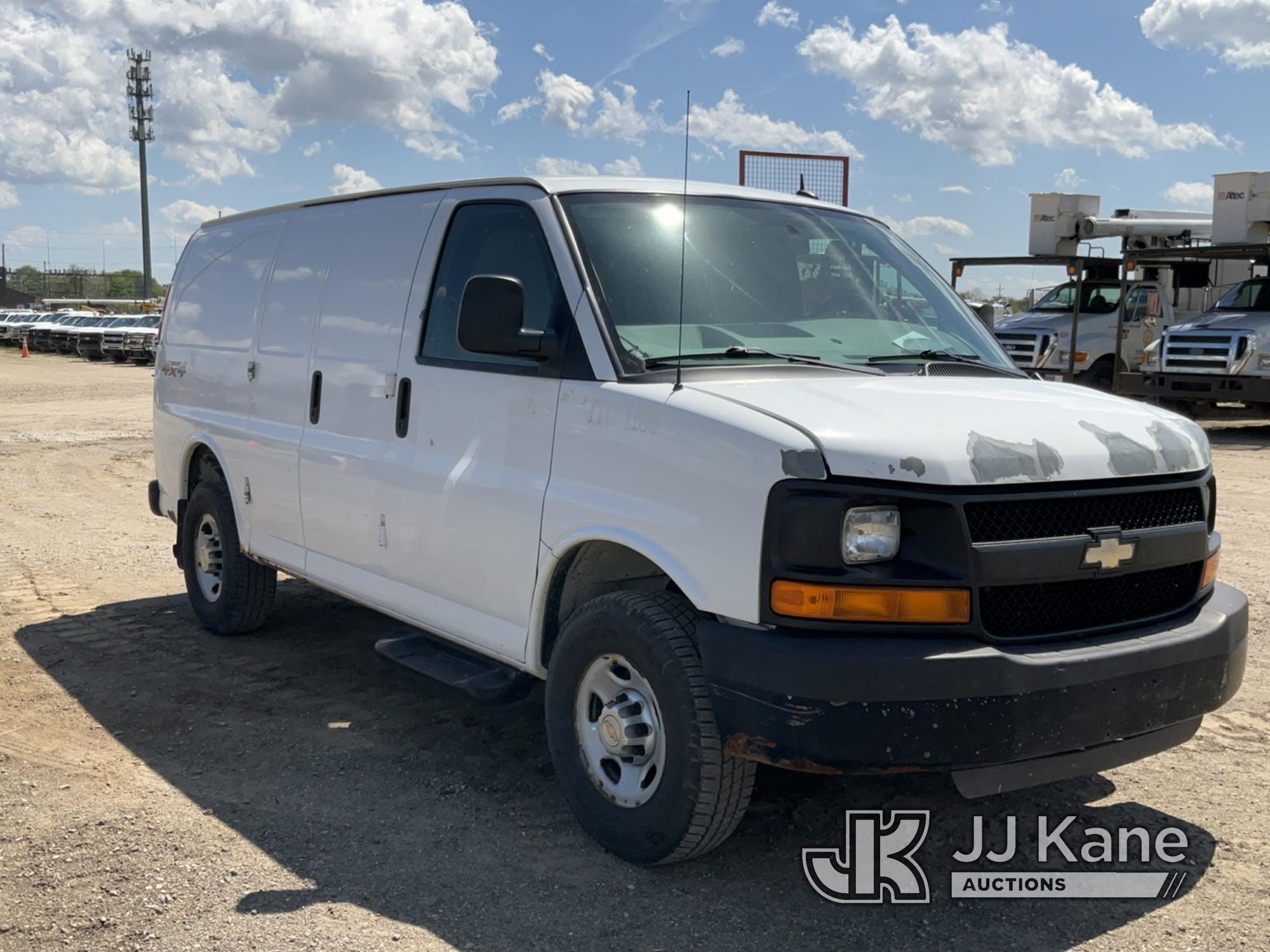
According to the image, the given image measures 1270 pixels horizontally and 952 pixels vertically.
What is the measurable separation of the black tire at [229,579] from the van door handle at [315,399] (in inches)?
48.2

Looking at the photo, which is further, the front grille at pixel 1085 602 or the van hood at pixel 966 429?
the front grille at pixel 1085 602

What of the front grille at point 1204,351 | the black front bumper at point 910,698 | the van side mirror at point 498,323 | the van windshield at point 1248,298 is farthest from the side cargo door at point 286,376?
the van windshield at point 1248,298

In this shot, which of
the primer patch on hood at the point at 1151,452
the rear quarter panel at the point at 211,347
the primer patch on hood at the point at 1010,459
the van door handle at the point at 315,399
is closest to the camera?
the primer patch on hood at the point at 1010,459

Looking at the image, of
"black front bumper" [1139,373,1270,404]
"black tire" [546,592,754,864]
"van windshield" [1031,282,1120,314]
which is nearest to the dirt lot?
"black tire" [546,592,754,864]

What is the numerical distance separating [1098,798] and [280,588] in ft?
17.6

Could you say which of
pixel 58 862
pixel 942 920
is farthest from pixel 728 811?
pixel 58 862

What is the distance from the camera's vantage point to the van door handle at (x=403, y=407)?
4.95m

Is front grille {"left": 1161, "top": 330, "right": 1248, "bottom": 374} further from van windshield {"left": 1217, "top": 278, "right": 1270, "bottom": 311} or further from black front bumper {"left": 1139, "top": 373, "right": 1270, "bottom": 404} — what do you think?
van windshield {"left": 1217, "top": 278, "right": 1270, "bottom": 311}

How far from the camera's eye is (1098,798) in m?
4.59

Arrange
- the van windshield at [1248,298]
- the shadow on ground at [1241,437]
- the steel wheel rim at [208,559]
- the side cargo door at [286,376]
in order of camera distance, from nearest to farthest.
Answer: the side cargo door at [286,376], the steel wheel rim at [208,559], the shadow on ground at [1241,437], the van windshield at [1248,298]

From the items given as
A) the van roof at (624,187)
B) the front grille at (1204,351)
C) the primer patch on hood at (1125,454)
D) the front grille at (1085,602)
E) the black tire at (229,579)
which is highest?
the van roof at (624,187)

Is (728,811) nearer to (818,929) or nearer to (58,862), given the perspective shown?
(818,929)

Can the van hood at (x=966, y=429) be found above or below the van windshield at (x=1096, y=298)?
below

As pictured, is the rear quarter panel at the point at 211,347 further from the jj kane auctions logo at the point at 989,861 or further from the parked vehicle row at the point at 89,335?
the parked vehicle row at the point at 89,335
